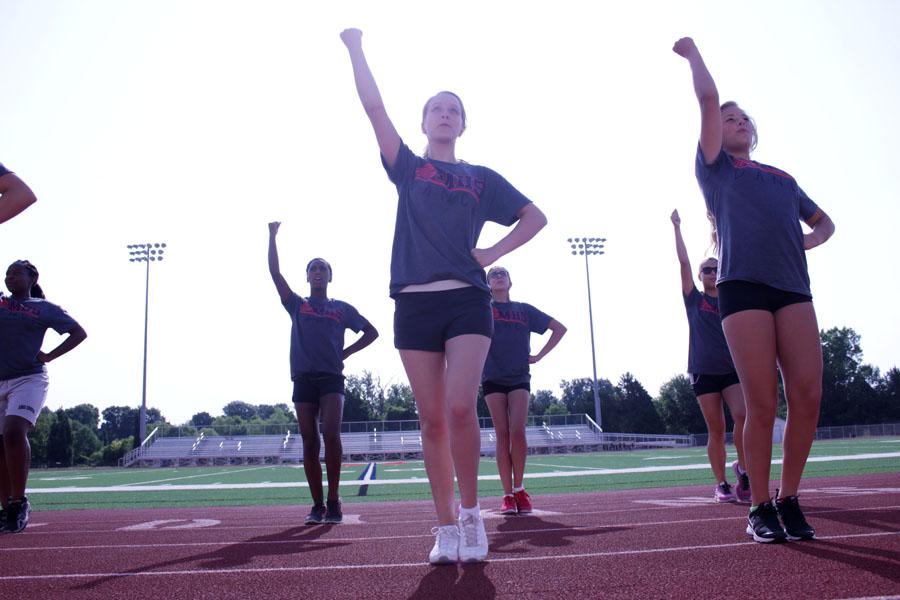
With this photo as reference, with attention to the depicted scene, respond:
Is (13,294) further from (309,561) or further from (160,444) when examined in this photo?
(160,444)

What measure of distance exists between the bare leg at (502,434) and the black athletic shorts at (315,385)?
1.48 m

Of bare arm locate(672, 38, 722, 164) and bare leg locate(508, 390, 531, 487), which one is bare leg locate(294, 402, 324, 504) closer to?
bare leg locate(508, 390, 531, 487)

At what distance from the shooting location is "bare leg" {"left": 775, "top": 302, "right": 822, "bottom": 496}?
371 cm

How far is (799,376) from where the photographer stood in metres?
3.72

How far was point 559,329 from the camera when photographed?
7.88 m

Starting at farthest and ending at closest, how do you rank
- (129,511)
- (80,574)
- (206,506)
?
(206,506) → (129,511) → (80,574)

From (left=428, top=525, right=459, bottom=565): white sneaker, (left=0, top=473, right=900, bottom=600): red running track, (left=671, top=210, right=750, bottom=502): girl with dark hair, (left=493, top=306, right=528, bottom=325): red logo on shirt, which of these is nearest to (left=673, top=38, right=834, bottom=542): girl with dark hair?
(left=0, top=473, right=900, bottom=600): red running track

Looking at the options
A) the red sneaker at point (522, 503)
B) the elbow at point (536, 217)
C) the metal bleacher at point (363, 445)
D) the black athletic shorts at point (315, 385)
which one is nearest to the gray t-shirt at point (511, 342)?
the red sneaker at point (522, 503)

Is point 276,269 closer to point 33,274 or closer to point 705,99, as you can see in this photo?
point 33,274

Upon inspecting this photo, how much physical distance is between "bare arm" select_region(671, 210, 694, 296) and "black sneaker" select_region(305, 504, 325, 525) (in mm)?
3808

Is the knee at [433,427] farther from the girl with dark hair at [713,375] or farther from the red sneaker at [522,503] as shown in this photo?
the girl with dark hair at [713,375]

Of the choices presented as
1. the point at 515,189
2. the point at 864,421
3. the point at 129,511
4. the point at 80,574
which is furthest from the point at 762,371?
the point at 864,421

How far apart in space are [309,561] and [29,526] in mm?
4334

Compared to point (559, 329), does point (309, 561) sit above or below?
below
